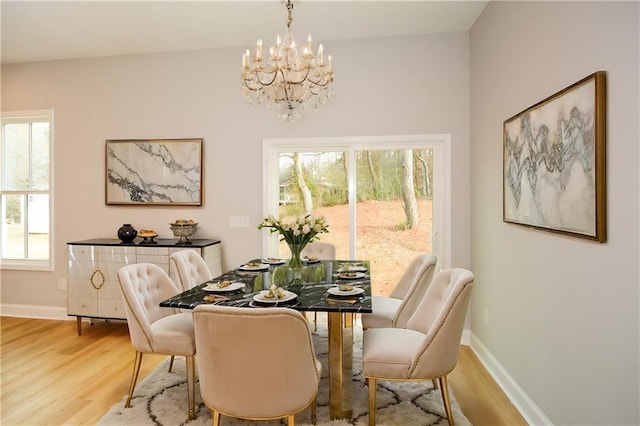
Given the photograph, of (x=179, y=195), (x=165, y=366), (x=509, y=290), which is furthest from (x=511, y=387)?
(x=179, y=195)

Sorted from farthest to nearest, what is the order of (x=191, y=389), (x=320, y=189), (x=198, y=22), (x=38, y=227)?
(x=38, y=227), (x=320, y=189), (x=198, y=22), (x=191, y=389)

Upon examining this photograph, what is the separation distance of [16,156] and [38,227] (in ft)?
2.93

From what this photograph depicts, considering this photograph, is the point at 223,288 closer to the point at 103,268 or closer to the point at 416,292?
the point at 416,292

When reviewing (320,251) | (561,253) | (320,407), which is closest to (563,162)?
(561,253)

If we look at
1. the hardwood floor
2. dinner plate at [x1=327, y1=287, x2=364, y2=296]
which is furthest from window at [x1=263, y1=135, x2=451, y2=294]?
dinner plate at [x1=327, y1=287, x2=364, y2=296]

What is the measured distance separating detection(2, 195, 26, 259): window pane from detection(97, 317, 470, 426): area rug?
3058mm

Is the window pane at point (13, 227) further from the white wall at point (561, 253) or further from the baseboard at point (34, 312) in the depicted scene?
the white wall at point (561, 253)

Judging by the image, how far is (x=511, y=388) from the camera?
2.73 m

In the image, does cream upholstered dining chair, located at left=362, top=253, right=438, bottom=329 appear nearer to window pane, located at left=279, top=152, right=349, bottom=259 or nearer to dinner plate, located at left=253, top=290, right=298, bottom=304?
dinner plate, located at left=253, top=290, right=298, bottom=304

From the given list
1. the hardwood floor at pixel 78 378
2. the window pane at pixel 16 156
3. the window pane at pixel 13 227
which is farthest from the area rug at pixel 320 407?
the window pane at pixel 16 156

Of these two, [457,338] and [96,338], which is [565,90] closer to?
[457,338]

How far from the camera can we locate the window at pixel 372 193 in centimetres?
397

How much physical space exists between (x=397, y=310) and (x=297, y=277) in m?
0.75

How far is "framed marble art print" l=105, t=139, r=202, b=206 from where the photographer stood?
Result: 4.28 meters
